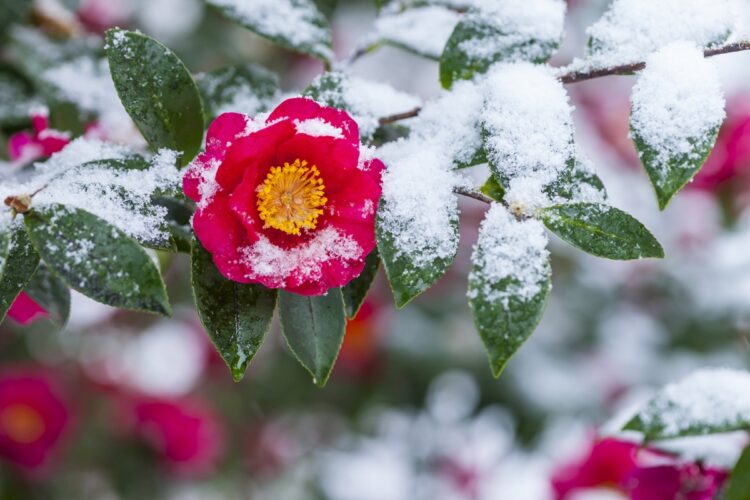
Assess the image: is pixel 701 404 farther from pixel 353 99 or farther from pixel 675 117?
pixel 353 99

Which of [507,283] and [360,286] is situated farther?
[360,286]

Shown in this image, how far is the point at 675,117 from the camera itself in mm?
515

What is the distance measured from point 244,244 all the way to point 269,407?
57.8 inches

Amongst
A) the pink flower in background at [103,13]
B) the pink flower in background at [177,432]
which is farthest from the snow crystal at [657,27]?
the pink flower in background at [177,432]

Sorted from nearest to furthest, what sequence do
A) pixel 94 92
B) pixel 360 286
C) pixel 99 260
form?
pixel 99 260 < pixel 360 286 < pixel 94 92

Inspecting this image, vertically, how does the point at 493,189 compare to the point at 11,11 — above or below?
below

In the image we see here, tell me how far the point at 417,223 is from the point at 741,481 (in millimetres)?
338

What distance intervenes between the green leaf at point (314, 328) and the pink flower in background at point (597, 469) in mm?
617

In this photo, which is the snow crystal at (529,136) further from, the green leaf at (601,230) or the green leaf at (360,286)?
the green leaf at (360,286)

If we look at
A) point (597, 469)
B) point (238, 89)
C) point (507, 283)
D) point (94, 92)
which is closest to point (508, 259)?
point (507, 283)

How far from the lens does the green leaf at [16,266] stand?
0.52 m

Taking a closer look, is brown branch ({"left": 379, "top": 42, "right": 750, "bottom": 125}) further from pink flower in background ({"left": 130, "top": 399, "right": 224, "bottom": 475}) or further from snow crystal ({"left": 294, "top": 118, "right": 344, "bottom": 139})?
pink flower in background ({"left": 130, "top": 399, "right": 224, "bottom": 475})

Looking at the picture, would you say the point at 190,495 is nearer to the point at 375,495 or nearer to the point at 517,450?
the point at 375,495

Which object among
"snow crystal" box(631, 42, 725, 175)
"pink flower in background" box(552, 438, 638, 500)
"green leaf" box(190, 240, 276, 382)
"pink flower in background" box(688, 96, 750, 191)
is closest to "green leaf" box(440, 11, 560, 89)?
"snow crystal" box(631, 42, 725, 175)
